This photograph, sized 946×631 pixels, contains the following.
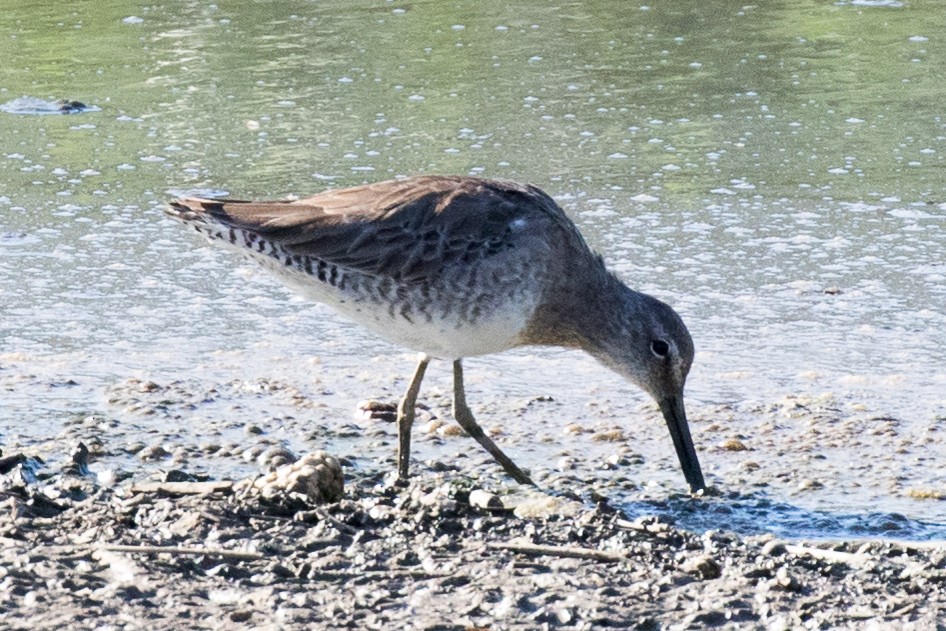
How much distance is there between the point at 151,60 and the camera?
34.9 ft

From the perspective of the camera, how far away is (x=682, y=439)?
5.39 m

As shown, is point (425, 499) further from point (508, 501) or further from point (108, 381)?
point (108, 381)

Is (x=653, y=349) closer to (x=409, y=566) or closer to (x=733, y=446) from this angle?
(x=733, y=446)

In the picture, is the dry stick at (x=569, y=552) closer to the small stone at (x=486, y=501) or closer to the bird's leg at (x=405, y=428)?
the small stone at (x=486, y=501)

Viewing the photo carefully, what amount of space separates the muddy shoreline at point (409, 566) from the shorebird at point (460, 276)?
2.12ft

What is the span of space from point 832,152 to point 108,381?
4.30 metres

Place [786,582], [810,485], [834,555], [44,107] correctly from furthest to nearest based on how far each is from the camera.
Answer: [44,107]
[810,485]
[834,555]
[786,582]

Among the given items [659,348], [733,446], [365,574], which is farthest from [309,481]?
[733,446]

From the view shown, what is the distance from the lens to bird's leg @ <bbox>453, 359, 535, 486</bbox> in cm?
529

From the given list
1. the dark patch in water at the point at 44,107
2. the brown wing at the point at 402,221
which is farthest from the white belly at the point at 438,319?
the dark patch in water at the point at 44,107

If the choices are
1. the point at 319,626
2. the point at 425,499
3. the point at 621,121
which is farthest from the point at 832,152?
the point at 319,626

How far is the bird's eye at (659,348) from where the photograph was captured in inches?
219

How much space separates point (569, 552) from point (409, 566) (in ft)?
1.43

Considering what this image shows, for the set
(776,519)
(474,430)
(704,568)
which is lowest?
(776,519)
